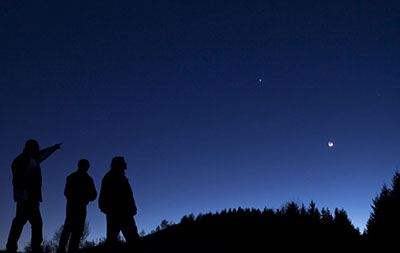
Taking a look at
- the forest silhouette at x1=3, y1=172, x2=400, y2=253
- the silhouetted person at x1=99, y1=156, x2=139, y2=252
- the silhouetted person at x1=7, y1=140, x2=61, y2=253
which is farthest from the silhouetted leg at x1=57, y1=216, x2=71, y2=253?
the forest silhouette at x1=3, y1=172, x2=400, y2=253

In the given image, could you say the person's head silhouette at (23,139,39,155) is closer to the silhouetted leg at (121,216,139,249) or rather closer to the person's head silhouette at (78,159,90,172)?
the person's head silhouette at (78,159,90,172)

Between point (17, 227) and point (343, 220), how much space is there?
130ft

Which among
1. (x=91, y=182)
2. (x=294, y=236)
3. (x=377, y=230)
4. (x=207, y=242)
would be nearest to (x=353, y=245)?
(x=294, y=236)

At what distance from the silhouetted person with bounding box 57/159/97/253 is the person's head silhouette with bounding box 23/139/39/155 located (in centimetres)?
112

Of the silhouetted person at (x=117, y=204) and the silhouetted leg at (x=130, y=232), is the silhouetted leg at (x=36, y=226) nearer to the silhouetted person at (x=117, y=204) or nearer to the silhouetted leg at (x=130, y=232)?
the silhouetted person at (x=117, y=204)

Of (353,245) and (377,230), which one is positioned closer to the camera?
(353,245)

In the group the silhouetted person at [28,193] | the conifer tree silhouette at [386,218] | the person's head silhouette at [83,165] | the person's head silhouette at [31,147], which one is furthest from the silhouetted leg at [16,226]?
the conifer tree silhouette at [386,218]

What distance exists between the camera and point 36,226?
4.80 meters

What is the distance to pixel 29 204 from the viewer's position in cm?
476

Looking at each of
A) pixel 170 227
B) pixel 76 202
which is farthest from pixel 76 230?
pixel 170 227

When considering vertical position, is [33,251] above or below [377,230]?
below

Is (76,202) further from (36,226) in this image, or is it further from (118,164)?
(118,164)

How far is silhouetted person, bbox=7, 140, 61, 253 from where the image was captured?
4.68 metres

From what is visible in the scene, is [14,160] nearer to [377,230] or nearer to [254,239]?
[254,239]
